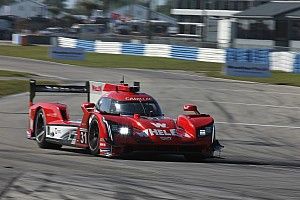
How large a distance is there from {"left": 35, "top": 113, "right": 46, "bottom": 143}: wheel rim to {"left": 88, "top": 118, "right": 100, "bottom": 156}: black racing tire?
167 cm

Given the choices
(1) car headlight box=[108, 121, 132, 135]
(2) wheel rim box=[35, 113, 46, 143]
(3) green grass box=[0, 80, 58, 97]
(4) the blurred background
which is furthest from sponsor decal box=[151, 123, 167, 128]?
(4) the blurred background

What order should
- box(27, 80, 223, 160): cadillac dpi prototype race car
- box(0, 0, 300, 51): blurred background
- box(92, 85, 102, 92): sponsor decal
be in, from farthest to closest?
box(0, 0, 300, 51): blurred background → box(92, 85, 102, 92): sponsor decal → box(27, 80, 223, 160): cadillac dpi prototype race car

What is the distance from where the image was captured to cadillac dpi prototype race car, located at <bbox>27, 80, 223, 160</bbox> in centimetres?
1298

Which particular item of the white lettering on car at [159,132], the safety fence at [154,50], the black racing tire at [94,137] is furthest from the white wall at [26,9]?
the white lettering on car at [159,132]

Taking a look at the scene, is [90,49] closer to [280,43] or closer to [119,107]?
[280,43]

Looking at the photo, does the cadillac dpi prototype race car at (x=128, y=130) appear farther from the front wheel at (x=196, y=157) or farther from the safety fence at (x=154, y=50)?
the safety fence at (x=154, y=50)

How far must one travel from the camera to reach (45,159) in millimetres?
12352

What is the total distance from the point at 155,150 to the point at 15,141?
3.57 meters

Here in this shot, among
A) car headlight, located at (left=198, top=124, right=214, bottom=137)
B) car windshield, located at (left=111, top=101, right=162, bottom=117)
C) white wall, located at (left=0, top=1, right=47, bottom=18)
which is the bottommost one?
car headlight, located at (left=198, top=124, right=214, bottom=137)

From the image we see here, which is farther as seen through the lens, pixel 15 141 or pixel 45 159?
pixel 15 141

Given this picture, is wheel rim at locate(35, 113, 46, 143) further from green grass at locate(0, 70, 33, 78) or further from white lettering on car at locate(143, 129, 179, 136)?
green grass at locate(0, 70, 33, 78)

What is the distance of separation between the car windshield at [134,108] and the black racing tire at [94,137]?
1.58ft

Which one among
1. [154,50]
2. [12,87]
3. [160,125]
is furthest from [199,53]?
[160,125]

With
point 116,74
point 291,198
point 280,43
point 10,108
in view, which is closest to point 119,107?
point 291,198
